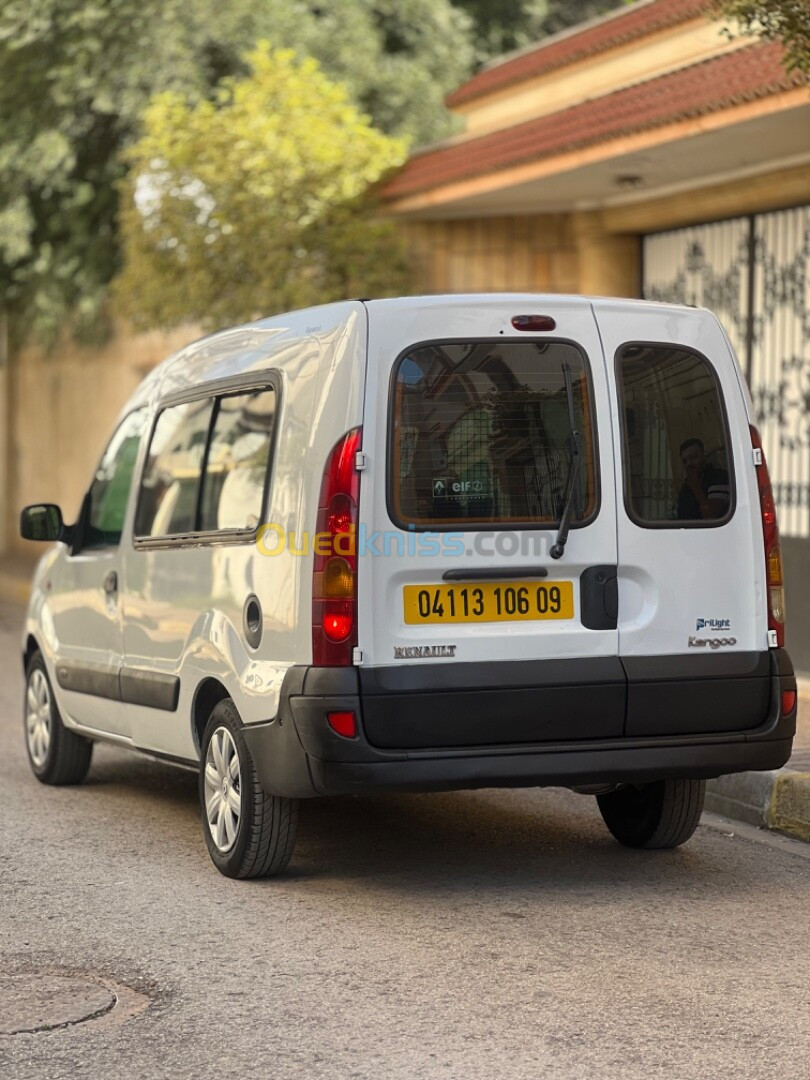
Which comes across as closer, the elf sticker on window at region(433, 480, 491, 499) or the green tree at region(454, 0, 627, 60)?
the elf sticker on window at region(433, 480, 491, 499)

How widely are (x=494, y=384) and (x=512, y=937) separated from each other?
186cm

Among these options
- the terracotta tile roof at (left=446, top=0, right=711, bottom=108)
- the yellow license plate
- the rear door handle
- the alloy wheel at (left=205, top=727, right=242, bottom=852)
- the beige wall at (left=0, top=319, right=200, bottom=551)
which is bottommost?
the alloy wheel at (left=205, top=727, right=242, bottom=852)

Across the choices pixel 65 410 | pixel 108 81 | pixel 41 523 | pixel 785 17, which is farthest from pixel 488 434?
pixel 65 410

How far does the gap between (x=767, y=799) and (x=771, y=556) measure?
1689mm

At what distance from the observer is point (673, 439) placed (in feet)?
20.9

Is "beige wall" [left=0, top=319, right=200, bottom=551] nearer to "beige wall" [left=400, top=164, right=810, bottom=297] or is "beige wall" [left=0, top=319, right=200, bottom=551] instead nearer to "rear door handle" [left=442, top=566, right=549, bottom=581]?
"beige wall" [left=400, top=164, right=810, bottom=297]

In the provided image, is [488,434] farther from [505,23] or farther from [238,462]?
[505,23]

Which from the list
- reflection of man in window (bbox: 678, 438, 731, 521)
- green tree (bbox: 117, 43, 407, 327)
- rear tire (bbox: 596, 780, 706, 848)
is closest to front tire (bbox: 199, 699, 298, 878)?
rear tire (bbox: 596, 780, 706, 848)

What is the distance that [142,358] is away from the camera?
24234mm

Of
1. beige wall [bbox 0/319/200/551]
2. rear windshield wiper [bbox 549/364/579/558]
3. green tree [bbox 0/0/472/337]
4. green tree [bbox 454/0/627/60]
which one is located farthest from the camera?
green tree [bbox 454/0/627/60]

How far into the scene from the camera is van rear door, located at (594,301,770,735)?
20.5 ft

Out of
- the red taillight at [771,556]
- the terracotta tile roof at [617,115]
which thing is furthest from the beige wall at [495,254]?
the red taillight at [771,556]

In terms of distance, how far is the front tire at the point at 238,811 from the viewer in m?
6.36

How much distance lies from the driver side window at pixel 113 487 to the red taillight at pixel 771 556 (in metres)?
2.83
